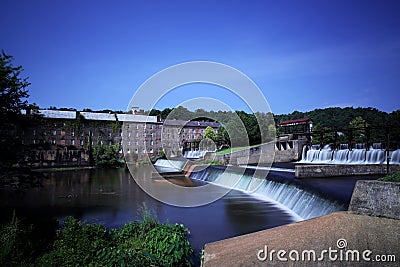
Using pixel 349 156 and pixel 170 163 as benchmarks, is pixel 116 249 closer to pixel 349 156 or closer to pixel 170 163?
pixel 349 156

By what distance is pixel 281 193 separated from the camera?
13086 millimetres

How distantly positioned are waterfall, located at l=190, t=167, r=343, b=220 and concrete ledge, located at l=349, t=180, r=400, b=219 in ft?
9.65

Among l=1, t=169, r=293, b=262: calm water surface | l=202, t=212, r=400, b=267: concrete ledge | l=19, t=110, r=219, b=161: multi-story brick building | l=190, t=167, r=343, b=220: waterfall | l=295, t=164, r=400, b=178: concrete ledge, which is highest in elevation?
l=19, t=110, r=219, b=161: multi-story brick building

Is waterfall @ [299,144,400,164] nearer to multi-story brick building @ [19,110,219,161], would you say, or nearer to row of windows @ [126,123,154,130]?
multi-story brick building @ [19,110,219,161]

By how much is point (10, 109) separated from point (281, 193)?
10711 millimetres

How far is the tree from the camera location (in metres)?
8.17

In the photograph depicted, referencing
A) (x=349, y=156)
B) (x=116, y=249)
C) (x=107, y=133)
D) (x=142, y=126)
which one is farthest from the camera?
(x=142, y=126)

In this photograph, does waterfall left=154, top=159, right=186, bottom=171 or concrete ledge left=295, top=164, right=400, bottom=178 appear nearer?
concrete ledge left=295, top=164, right=400, bottom=178

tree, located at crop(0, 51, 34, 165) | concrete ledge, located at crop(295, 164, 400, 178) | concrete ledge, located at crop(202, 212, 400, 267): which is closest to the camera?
concrete ledge, located at crop(202, 212, 400, 267)

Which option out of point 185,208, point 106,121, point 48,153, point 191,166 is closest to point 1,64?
point 185,208

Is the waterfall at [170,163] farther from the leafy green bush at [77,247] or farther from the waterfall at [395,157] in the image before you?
the leafy green bush at [77,247]

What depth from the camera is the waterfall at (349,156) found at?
19.0 metres

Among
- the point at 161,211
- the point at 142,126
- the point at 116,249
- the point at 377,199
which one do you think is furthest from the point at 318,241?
the point at 142,126

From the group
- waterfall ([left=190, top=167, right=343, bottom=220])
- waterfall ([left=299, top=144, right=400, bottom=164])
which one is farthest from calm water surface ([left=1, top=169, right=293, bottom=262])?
waterfall ([left=299, top=144, right=400, bottom=164])
